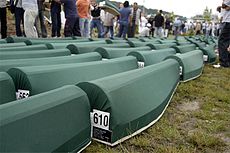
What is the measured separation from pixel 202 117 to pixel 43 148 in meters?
1.41

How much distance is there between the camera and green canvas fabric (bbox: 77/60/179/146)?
1496 mm

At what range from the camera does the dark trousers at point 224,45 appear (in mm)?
4801

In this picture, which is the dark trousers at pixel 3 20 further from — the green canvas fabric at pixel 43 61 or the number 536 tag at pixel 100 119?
the number 536 tag at pixel 100 119

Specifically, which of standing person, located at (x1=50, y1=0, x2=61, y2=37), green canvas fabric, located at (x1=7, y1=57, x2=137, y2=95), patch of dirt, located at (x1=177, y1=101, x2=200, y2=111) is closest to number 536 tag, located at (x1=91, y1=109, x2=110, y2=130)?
green canvas fabric, located at (x1=7, y1=57, x2=137, y2=95)

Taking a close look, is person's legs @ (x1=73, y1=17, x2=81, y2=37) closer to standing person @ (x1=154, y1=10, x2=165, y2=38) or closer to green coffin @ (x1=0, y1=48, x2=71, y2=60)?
green coffin @ (x1=0, y1=48, x2=71, y2=60)

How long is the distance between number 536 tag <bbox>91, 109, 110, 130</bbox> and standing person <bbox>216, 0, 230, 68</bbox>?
12.8ft

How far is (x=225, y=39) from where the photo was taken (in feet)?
16.1

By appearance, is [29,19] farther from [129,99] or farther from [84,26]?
[129,99]

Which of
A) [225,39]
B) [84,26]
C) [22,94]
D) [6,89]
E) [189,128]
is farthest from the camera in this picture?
[84,26]

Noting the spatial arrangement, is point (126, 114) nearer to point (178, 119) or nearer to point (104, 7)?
point (178, 119)

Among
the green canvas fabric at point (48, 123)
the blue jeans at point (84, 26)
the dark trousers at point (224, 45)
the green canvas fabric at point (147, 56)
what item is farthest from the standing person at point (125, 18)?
the green canvas fabric at point (48, 123)

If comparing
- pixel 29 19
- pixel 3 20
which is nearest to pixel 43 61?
pixel 29 19

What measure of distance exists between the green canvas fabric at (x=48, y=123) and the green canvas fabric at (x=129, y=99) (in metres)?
0.09

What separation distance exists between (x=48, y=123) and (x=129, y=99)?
0.60m
